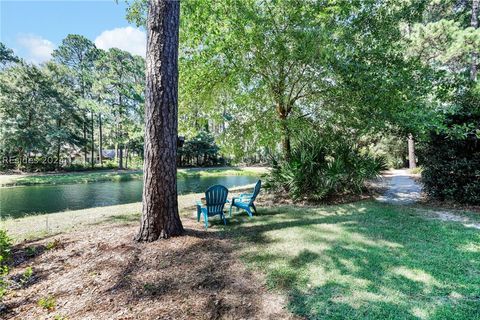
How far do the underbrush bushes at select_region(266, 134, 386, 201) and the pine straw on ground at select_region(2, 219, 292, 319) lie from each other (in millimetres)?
3605

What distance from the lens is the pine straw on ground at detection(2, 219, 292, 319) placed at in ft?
7.63

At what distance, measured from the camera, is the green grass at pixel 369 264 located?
2303 millimetres

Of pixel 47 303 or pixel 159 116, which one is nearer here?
pixel 47 303

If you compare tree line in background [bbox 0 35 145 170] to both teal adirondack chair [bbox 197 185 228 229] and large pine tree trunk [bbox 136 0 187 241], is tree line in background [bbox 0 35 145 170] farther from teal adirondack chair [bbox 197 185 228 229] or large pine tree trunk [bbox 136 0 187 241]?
large pine tree trunk [bbox 136 0 187 241]

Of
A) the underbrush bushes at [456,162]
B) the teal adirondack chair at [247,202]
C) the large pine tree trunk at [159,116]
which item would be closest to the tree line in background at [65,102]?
the teal adirondack chair at [247,202]

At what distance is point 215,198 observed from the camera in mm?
4918

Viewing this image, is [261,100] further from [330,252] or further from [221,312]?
[221,312]

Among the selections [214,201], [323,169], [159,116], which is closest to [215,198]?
[214,201]

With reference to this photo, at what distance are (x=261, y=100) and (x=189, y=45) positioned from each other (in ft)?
8.95

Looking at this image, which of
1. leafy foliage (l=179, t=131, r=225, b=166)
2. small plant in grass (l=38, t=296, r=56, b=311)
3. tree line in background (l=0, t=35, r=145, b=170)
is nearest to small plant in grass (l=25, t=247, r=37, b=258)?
small plant in grass (l=38, t=296, r=56, b=311)

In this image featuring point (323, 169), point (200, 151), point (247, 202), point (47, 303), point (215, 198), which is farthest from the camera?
point (200, 151)

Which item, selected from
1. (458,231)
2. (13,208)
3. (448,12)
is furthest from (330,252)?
(448,12)

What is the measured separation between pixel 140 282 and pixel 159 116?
6.99 ft

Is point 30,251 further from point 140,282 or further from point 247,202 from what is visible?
point 247,202
